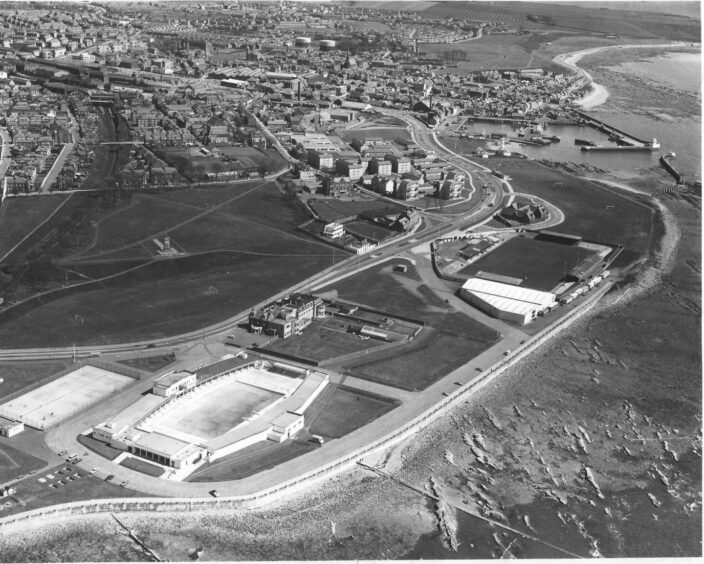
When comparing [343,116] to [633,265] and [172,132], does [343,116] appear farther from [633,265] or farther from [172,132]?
[633,265]

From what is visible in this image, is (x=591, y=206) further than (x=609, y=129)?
No

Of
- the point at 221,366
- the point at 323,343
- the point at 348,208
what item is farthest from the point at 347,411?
the point at 348,208

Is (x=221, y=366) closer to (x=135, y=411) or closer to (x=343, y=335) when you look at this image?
(x=135, y=411)

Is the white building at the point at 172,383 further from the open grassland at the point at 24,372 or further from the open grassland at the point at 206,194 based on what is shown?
the open grassland at the point at 206,194

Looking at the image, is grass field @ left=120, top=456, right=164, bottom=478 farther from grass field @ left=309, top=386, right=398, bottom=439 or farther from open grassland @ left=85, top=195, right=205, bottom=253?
open grassland @ left=85, top=195, right=205, bottom=253

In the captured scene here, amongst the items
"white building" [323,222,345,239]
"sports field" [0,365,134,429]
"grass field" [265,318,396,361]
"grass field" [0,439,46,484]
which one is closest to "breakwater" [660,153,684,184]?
"white building" [323,222,345,239]

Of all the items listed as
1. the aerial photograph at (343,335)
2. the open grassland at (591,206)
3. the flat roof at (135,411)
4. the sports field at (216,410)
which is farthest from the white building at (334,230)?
the flat roof at (135,411)

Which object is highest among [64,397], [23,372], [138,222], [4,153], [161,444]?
[161,444]

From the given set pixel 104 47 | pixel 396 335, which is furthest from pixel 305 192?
pixel 104 47
